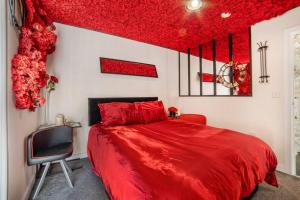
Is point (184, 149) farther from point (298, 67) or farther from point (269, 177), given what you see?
point (298, 67)

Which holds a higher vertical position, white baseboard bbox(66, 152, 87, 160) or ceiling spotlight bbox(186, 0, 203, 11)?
ceiling spotlight bbox(186, 0, 203, 11)

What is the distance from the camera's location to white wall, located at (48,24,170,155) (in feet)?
8.05

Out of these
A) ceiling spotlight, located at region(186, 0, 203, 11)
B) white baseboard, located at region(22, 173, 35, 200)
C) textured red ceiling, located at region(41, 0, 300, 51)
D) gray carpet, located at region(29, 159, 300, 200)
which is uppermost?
textured red ceiling, located at region(41, 0, 300, 51)

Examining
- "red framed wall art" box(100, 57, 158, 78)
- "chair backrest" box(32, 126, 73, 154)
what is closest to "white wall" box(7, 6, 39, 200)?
"chair backrest" box(32, 126, 73, 154)

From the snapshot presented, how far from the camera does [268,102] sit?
2336mm

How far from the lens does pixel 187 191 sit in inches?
31.1

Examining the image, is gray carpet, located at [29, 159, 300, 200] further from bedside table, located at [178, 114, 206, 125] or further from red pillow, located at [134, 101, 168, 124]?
bedside table, located at [178, 114, 206, 125]

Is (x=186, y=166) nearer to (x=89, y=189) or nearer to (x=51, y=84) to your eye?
(x=89, y=189)

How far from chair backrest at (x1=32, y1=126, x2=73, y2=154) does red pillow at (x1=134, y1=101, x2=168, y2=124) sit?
115 centimetres

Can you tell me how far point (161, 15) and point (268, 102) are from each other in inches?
87.5

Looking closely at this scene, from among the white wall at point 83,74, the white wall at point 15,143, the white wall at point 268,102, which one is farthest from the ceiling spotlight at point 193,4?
the white wall at point 15,143

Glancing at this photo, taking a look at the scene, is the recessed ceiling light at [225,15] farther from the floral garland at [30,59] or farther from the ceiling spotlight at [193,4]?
the floral garland at [30,59]

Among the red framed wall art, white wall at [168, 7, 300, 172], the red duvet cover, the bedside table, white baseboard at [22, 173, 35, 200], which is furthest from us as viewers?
the bedside table

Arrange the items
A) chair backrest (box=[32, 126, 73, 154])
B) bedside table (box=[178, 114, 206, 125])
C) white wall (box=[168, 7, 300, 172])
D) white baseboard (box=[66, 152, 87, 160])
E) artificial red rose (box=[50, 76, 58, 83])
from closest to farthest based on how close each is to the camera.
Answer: chair backrest (box=[32, 126, 73, 154])
white wall (box=[168, 7, 300, 172])
artificial red rose (box=[50, 76, 58, 83])
white baseboard (box=[66, 152, 87, 160])
bedside table (box=[178, 114, 206, 125])
